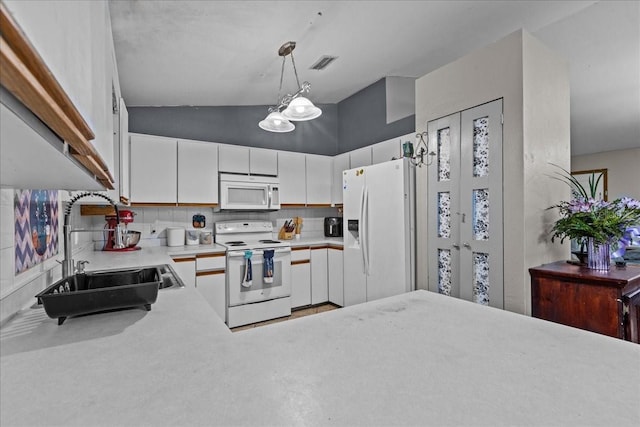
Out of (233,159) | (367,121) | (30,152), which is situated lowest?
(30,152)

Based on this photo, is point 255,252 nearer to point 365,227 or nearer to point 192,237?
point 192,237

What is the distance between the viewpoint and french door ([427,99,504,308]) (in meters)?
2.12

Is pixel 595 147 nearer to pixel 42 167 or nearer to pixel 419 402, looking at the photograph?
pixel 419 402

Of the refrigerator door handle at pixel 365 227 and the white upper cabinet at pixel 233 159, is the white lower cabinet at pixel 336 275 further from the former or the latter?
the white upper cabinet at pixel 233 159

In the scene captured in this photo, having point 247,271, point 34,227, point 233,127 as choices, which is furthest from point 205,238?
point 34,227

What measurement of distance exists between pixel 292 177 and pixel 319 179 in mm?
422

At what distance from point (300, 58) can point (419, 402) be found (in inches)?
119

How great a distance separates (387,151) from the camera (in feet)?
11.8

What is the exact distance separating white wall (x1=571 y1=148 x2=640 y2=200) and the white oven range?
586 centimetres

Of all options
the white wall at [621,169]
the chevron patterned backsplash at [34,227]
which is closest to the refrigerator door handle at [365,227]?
the chevron patterned backsplash at [34,227]

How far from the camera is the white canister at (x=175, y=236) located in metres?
3.42

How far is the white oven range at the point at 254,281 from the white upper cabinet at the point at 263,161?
761 millimetres

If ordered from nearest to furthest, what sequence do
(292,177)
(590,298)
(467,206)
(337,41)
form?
(590,298)
(467,206)
(337,41)
(292,177)

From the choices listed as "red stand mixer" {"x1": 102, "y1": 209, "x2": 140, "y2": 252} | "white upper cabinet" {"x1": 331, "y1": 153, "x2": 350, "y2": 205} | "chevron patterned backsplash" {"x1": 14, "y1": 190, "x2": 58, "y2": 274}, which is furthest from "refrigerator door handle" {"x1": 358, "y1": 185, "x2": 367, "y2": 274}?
"chevron patterned backsplash" {"x1": 14, "y1": 190, "x2": 58, "y2": 274}
